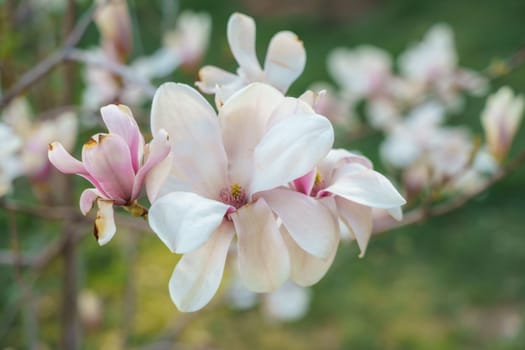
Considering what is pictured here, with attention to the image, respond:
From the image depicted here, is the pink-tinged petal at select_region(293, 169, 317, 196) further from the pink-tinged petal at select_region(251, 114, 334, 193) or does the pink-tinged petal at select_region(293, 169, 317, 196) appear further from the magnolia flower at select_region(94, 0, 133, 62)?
the magnolia flower at select_region(94, 0, 133, 62)

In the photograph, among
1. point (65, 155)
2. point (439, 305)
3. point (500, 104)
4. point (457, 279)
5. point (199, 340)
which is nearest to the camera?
point (65, 155)

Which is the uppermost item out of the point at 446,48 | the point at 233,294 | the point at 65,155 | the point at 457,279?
the point at 65,155

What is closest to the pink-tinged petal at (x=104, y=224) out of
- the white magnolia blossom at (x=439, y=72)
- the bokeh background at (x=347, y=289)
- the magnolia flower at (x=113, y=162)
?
the magnolia flower at (x=113, y=162)

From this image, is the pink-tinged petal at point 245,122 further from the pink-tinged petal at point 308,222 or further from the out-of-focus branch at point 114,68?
the out-of-focus branch at point 114,68

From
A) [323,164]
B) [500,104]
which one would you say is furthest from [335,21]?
[323,164]

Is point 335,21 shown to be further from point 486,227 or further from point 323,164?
point 323,164

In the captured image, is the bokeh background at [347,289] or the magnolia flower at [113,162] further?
the bokeh background at [347,289]
